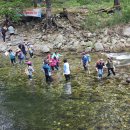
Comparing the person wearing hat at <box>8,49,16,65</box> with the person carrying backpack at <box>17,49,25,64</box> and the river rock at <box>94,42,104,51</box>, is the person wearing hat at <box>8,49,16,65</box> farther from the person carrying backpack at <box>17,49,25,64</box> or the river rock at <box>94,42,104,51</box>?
the river rock at <box>94,42,104,51</box>

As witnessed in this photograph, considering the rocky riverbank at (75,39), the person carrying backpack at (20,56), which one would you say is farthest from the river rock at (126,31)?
the person carrying backpack at (20,56)

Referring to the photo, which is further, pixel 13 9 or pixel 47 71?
pixel 13 9

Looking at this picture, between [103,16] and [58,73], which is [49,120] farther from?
[103,16]

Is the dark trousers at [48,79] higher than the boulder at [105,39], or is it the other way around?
the boulder at [105,39]

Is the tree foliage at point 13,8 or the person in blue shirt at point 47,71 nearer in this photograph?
the person in blue shirt at point 47,71

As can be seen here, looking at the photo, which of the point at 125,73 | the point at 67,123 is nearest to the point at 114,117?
the point at 67,123

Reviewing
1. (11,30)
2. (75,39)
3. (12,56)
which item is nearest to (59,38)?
(75,39)

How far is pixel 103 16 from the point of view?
4916 centimetres

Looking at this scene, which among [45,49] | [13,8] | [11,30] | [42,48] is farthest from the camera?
[13,8]

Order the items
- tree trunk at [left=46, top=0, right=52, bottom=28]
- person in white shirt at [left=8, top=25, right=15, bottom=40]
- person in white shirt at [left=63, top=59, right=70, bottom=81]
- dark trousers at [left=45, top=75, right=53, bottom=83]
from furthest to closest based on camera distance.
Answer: person in white shirt at [left=8, top=25, right=15, bottom=40] < tree trunk at [left=46, top=0, right=52, bottom=28] < dark trousers at [left=45, top=75, right=53, bottom=83] < person in white shirt at [left=63, top=59, right=70, bottom=81]

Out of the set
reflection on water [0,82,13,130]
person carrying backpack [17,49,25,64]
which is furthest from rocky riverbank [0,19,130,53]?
reflection on water [0,82,13,130]

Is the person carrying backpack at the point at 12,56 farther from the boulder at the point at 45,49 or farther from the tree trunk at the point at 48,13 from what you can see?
the tree trunk at the point at 48,13

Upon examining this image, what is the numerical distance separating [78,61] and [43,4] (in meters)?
18.2

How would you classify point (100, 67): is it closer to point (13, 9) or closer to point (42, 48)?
point (42, 48)
